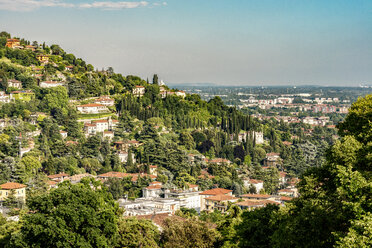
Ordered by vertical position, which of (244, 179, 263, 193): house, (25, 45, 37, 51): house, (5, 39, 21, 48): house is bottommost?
(244, 179, 263, 193): house

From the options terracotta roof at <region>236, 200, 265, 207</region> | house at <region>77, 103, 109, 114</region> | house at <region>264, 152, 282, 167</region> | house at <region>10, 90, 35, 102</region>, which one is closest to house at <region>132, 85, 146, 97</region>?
house at <region>77, 103, 109, 114</region>

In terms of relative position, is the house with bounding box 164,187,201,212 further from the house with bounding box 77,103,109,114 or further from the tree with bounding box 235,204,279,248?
the tree with bounding box 235,204,279,248

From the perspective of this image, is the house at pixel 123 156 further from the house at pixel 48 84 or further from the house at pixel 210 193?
the house at pixel 48 84

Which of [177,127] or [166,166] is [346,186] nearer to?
[166,166]

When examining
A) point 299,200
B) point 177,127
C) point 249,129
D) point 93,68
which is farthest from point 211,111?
point 299,200

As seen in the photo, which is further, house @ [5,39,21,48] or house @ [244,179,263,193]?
house @ [5,39,21,48]

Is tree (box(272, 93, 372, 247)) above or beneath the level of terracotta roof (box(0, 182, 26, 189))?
above
